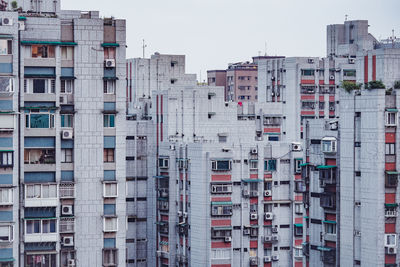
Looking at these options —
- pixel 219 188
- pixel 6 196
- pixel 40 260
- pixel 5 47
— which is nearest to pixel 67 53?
pixel 5 47

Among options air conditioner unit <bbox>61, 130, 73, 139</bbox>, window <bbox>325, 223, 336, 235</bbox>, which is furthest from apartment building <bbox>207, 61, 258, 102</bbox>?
air conditioner unit <bbox>61, 130, 73, 139</bbox>

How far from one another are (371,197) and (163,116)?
34290 millimetres

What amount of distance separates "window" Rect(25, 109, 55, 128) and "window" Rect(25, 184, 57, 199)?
2.89 m

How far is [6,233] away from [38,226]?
1668 mm

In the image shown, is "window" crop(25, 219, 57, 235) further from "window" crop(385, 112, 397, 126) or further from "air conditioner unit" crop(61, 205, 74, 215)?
"window" crop(385, 112, 397, 126)

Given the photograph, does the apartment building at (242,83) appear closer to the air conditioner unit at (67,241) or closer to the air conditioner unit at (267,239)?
the air conditioner unit at (267,239)

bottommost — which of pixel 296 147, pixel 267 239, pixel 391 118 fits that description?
pixel 267 239

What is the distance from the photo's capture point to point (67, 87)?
52688 millimetres

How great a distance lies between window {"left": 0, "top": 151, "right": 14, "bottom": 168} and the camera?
51156mm

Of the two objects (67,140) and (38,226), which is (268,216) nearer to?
(67,140)

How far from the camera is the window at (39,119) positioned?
52.1 meters

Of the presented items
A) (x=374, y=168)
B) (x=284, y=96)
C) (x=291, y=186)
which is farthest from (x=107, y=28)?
(x=284, y=96)

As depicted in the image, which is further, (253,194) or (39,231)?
(253,194)

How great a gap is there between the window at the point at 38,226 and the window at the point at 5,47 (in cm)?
811
